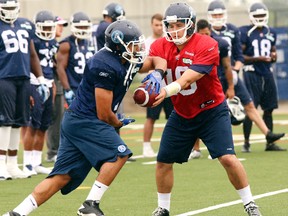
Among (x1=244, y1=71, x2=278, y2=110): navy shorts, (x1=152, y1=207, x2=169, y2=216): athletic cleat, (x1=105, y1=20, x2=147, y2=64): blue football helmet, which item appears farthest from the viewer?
(x1=244, y1=71, x2=278, y2=110): navy shorts

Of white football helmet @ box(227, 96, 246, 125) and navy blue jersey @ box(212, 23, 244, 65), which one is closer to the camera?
white football helmet @ box(227, 96, 246, 125)

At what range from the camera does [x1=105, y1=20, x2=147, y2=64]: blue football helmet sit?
7645 mm

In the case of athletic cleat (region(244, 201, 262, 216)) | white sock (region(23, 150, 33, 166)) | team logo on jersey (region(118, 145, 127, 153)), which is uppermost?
team logo on jersey (region(118, 145, 127, 153))

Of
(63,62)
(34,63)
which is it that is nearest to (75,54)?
(63,62)

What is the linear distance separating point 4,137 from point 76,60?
201cm

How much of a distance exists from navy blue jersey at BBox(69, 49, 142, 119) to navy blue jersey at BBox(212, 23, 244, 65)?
548 centimetres

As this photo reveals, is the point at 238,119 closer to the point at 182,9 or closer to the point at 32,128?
the point at 32,128

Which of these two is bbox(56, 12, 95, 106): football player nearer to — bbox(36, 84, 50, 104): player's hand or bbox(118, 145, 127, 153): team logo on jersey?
bbox(36, 84, 50, 104): player's hand

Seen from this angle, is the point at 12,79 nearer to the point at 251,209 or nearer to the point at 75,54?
the point at 75,54

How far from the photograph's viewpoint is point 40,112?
11.8 m

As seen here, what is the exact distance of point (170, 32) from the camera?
798cm

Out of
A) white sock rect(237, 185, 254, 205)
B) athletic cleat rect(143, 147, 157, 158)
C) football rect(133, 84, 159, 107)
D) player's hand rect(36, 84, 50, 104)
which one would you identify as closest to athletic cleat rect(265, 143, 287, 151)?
athletic cleat rect(143, 147, 157, 158)

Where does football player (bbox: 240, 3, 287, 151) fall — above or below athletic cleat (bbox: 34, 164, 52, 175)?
above

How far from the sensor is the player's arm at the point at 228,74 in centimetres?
1243
